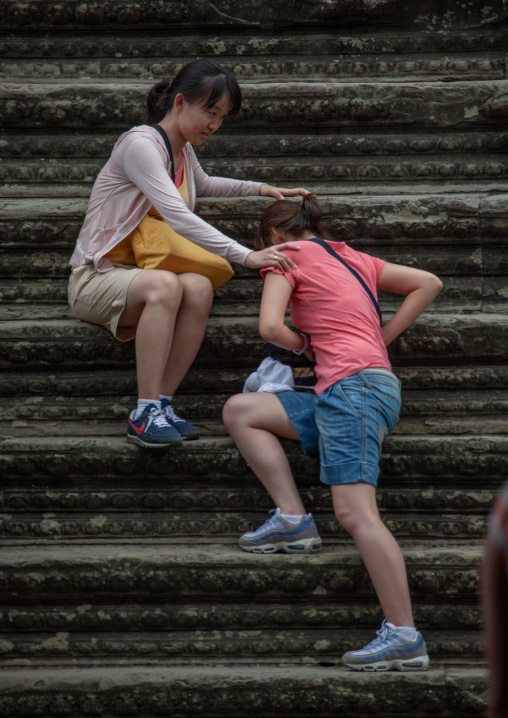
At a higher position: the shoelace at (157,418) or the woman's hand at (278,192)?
the woman's hand at (278,192)

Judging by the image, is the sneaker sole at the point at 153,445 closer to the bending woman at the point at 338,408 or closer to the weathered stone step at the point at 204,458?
the weathered stone step at the point at 204,458

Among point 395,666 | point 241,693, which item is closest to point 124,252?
point 241,693

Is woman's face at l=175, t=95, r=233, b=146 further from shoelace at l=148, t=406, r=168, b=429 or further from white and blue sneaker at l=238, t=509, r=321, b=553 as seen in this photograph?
white and blue sneaker at l=238, t=509, r=321, b=553

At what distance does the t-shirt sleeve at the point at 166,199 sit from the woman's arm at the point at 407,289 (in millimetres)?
532

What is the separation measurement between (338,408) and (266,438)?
0.28 meters

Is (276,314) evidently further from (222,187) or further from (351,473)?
(222,187)

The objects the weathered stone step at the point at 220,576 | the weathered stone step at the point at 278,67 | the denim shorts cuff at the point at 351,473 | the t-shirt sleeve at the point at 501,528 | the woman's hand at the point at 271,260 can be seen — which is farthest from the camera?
the weathered stone step at the point at 278,67

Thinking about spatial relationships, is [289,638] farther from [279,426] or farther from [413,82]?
[413,82]

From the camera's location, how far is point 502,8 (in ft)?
11.8

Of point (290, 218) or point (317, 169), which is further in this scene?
point (317, 169)

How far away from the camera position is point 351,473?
2.23 metres

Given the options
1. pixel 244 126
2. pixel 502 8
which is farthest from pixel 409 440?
pixel 502 8

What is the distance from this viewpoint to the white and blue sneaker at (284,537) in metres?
2.37

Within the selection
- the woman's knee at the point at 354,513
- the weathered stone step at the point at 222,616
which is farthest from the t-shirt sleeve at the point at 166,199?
the weathered stone step at the point at 222,616
